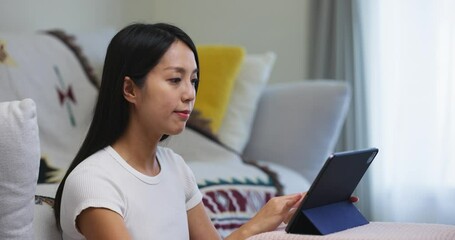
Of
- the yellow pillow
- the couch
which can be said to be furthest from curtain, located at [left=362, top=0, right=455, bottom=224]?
the yellow pillow

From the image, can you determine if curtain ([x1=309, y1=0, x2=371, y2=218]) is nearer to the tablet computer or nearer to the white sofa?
the white sofa

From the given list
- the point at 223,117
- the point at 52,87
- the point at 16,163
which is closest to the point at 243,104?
the point at 223,117

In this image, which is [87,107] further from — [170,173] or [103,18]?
[170,173]

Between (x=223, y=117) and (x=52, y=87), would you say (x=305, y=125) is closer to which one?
(x=223, y=117)

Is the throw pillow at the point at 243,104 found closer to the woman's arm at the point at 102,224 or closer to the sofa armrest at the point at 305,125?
the sofa armrest at the point at 305,125

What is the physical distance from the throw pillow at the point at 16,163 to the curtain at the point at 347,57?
8.81 feet

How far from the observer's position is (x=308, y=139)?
3.09 metres

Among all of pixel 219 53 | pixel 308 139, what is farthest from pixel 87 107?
pixel 308 139

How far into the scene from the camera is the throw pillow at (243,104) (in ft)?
10.3

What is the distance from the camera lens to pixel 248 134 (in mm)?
3195

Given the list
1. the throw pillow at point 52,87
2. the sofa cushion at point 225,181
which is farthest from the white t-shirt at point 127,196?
the throw pillow at point 52,87

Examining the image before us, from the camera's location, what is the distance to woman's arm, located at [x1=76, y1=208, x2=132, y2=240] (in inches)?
54.2

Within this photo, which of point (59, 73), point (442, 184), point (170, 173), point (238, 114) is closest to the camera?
point (170, 173)

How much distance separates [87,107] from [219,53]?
54 centimetres
